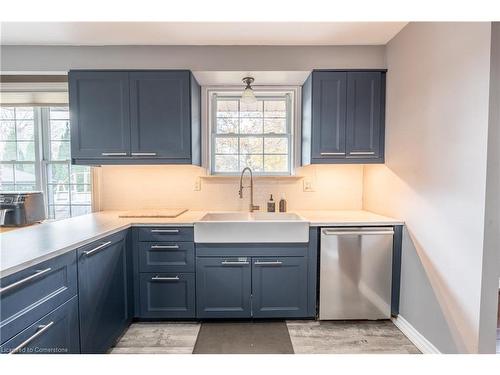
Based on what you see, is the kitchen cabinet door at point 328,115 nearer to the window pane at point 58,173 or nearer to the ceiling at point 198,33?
the ceiling at point 198,33

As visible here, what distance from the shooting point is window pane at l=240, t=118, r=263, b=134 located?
8.71ft

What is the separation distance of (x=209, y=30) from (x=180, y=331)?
7.87 feet

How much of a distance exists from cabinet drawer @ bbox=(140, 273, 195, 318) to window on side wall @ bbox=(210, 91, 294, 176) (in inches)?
44.9

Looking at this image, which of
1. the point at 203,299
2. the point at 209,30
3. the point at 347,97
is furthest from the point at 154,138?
the point at 347,97

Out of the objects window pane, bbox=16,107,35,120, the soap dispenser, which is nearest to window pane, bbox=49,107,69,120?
window pane, bbox=16,107,35,120

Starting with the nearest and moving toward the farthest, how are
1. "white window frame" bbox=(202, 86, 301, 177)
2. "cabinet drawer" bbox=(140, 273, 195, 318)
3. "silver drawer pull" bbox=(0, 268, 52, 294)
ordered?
"silver drawer pull" bbox=(0, 268, 52, 294)
"cabinet drawer" bbox=(140, 273, 195, 318)
"white window frame" bbox=(202, 86, 301, 177)

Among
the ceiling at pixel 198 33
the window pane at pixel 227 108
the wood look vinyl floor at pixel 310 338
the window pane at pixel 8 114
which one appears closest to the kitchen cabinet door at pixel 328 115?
the ceiling at pixel 198 33

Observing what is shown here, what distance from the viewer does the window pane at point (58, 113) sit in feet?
8.37

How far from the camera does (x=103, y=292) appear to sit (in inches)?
62.2

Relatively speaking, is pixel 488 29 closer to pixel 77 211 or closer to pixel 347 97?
pixel 347 97

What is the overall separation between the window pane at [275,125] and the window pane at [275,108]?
53 mm

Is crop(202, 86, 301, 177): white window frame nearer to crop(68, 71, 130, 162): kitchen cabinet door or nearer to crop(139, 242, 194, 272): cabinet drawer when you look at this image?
crop(68, 71, 130, 162): kitchen cabinet door

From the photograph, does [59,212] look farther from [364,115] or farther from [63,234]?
[364,115]
